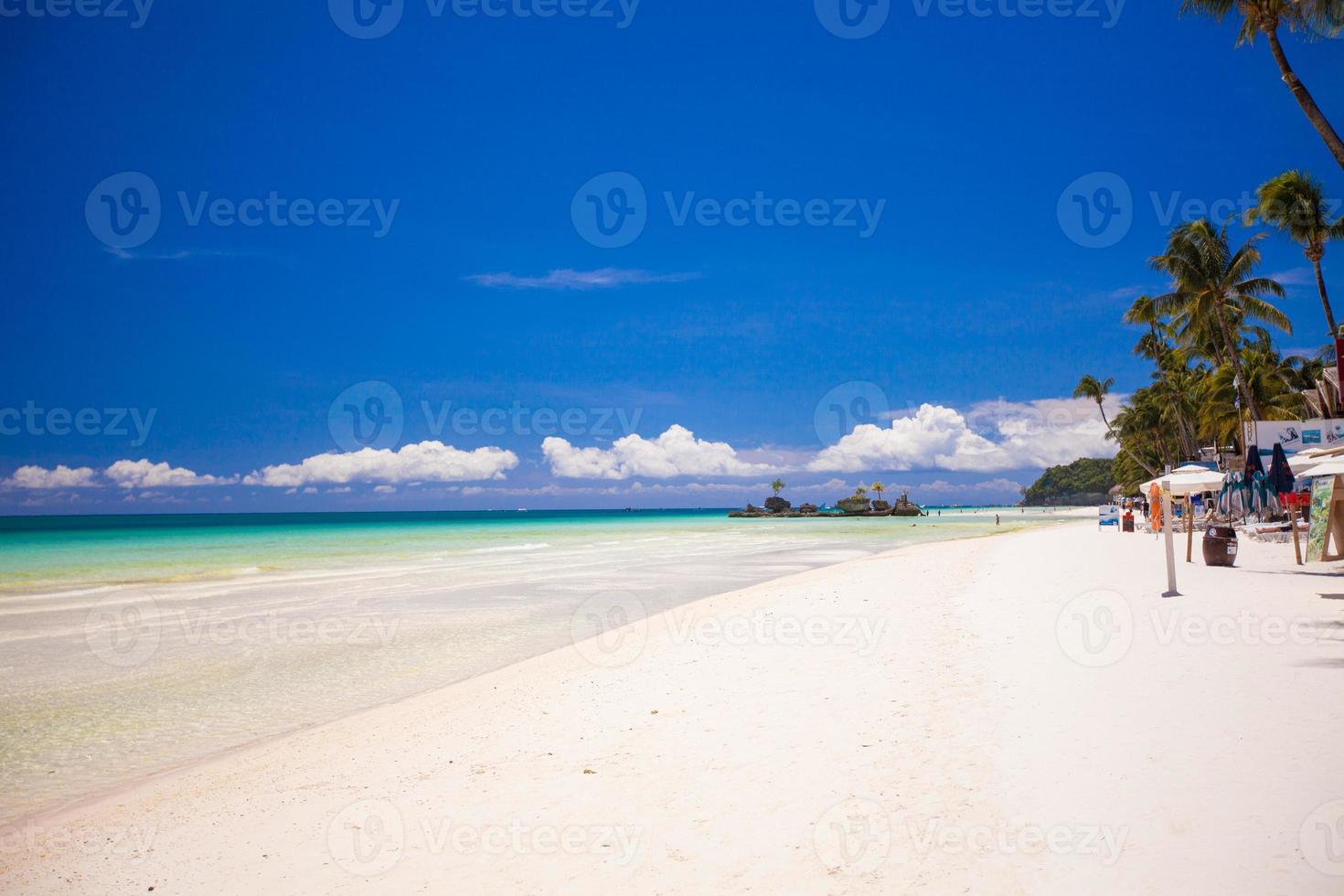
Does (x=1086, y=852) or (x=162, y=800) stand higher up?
(x=1086, y=852)

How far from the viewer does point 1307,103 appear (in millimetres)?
13430

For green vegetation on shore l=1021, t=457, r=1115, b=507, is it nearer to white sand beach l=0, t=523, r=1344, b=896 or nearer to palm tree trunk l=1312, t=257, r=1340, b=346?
palm tree trunk l=1312, t=257, r=1340, b=346

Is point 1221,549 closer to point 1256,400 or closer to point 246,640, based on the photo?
point 246,640

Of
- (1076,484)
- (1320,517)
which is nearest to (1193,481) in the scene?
(1320,517)

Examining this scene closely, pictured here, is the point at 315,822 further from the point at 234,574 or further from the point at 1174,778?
the point at 234,574

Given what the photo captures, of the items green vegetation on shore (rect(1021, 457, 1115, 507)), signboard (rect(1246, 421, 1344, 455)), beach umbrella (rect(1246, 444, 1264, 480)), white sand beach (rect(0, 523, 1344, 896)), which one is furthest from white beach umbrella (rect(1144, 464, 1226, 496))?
green vegetation on shore (rect(1021, 457, 1115, 507))

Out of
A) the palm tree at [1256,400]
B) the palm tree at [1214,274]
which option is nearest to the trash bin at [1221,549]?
the palm tree at [1214,274]

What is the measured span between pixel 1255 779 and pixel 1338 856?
2.96ft

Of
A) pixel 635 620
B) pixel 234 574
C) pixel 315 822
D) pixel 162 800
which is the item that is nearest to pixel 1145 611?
pixel 635 620

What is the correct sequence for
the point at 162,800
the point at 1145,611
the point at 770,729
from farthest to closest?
the point at 1145,611
the point at 770,729
the point at 162,800

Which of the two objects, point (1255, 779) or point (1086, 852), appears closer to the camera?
point (1086, 852)

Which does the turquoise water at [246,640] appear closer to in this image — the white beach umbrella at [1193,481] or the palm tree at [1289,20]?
the white beach umbrella at [1193,481]

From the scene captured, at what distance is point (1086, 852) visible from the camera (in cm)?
382

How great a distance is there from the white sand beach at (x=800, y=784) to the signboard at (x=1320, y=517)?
5641 millimetres
